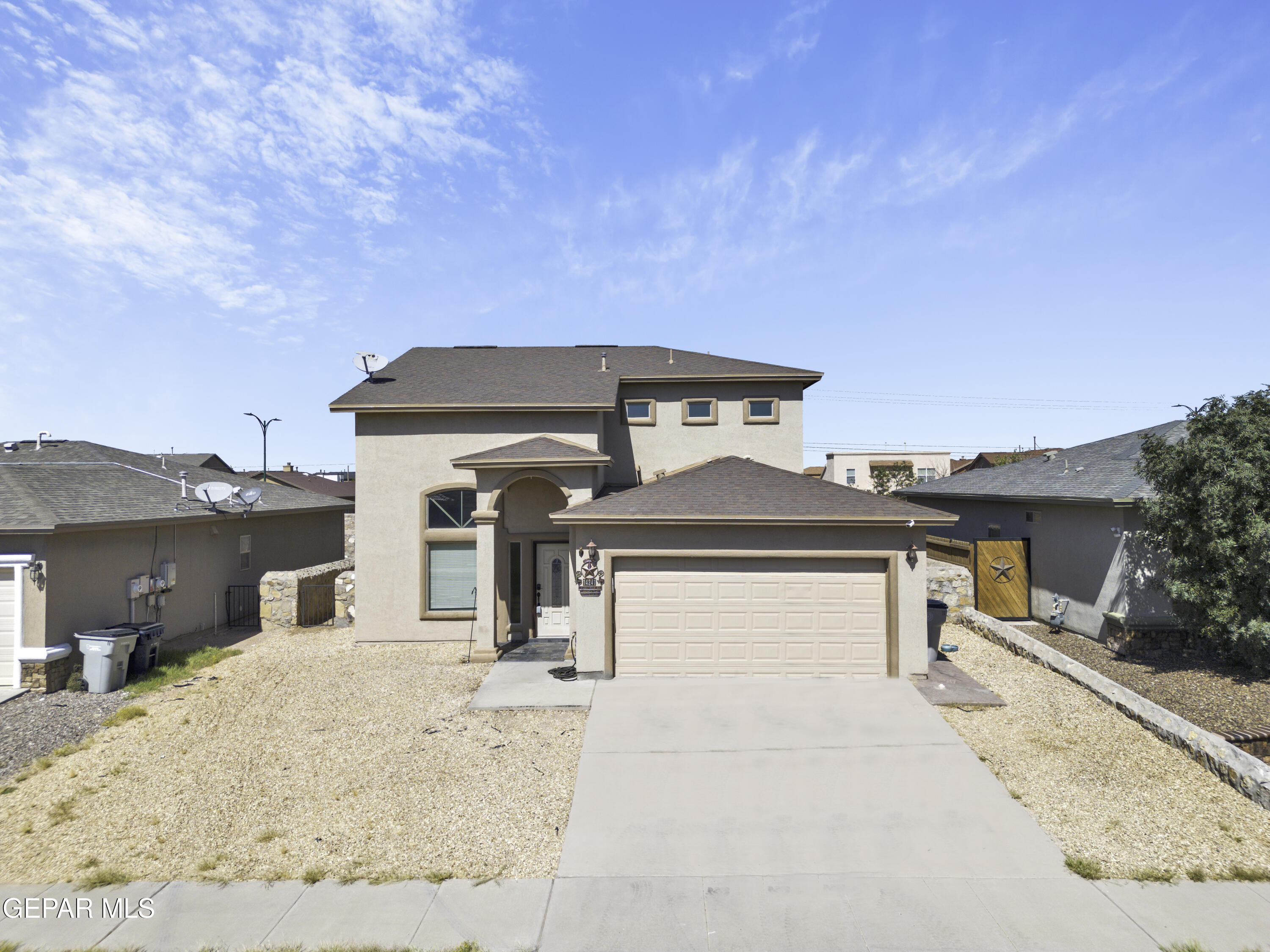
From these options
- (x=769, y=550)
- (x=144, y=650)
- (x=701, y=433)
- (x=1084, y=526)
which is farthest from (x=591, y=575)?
(x=1084, y=526)

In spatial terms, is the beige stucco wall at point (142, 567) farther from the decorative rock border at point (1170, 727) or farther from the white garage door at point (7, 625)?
the decorative rock border at point (1170, 727)

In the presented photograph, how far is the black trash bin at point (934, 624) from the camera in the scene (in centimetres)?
1150

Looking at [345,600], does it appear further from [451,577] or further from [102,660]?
[102,660]

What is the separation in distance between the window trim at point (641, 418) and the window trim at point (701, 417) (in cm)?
75

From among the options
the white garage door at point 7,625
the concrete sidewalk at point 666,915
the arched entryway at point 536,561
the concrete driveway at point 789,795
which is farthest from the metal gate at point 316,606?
the concrete sidewalk at point 666,915

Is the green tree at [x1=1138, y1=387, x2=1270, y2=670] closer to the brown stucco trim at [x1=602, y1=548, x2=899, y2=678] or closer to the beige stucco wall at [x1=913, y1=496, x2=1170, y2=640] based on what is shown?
the beige stucco wall at [x1=913, y1=496, x2=1170, y2=640]

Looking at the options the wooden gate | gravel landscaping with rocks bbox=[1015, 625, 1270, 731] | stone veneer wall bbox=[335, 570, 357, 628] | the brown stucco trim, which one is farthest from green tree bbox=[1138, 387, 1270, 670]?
stone veneer wall bbox=[335, 570, 357, 628]

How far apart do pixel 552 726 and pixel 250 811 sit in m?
3.77

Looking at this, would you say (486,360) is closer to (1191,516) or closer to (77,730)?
(77,730)

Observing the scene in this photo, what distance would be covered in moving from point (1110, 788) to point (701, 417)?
11.7 meters

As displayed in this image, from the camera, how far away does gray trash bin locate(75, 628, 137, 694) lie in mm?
10578

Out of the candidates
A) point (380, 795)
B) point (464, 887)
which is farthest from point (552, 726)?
point (464, 887)

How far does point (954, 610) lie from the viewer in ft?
50.4

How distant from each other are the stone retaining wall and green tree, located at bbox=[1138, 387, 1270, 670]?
14.8 feet
